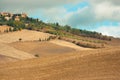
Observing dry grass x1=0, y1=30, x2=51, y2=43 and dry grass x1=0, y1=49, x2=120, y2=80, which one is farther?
dry grass x1=0, y1=30, x2=51, y2=43

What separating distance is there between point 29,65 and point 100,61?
9.26 metres

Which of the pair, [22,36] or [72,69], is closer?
[72,69]

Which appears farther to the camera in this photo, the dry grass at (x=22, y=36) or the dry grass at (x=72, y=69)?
the dry grass at (x=22, y=36)

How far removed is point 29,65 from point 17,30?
119 metres

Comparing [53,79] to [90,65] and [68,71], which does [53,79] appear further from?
[90,65]

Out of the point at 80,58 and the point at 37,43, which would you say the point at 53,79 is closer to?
the point at 80,58

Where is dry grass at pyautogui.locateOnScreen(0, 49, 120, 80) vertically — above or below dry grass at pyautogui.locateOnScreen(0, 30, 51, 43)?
above

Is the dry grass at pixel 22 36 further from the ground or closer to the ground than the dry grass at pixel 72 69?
closer to the ground

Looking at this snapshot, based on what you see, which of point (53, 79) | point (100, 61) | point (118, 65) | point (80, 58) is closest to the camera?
point (53, 79)

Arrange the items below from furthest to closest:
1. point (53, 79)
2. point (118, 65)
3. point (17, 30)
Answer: point (17, 30) → point (118, 65) → point (53, 79)

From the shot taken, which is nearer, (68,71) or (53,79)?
(53,79)

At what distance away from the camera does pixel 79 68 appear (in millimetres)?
41094

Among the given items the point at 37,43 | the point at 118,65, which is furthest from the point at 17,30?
the point at 118,65

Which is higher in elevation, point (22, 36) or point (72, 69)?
point (72, 69)
